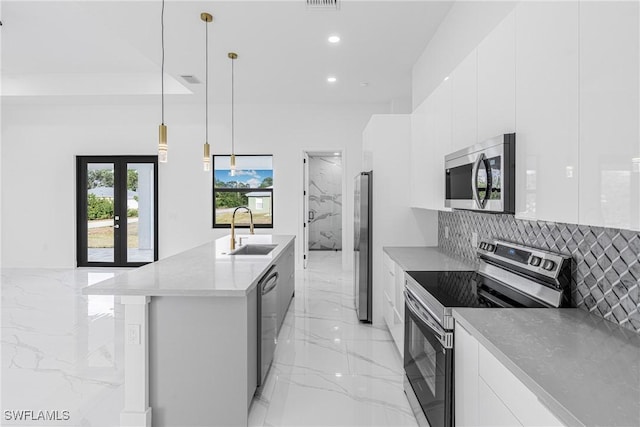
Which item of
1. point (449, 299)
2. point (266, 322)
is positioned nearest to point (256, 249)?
point (266, 322)

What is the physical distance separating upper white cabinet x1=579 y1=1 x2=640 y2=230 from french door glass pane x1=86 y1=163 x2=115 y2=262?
→ 7.44m

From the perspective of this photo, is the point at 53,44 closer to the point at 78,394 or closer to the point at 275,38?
the point at 275,38

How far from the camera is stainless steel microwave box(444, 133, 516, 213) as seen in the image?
65.1 inches

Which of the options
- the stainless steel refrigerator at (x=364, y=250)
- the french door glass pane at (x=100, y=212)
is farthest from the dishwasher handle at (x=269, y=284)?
the french door glass pane at (x=100, y=212)

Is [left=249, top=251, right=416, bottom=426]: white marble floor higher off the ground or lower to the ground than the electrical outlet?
lower

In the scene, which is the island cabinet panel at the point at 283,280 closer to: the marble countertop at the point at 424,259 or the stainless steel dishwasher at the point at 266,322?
the stainless steel dishwasher at the point at 266,322

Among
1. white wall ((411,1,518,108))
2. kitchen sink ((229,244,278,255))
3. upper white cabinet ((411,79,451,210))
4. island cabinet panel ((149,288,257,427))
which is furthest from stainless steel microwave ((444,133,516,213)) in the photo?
kitchen sink ((229,244,278,255))

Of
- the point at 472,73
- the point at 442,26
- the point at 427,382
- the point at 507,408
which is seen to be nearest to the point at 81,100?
the point at 442,26

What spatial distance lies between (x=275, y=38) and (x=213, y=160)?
11.1 ft

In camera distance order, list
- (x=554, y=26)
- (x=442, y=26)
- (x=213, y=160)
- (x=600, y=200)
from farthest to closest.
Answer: (x=213, y=160), (x=442, y=26), (x=554, y=26), (x=600, y=200)

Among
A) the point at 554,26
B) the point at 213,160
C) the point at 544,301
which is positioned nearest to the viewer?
the point at 554,26

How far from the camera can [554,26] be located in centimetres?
133

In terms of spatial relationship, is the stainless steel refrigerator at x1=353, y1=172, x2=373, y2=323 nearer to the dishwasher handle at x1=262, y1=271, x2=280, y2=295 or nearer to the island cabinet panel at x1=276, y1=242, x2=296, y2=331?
the island cabinet panel at x1=276, y1=242, x2=296, y2=331

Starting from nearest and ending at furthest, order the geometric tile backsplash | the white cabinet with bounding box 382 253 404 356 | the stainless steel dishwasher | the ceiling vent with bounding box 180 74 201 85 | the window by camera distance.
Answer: the geometric tile backsplash
the stainless steel dishwasher
the white cabinet with bounding box 382 253 404 356
the ceiling vent with bounding box 180 74 201 85
the window
